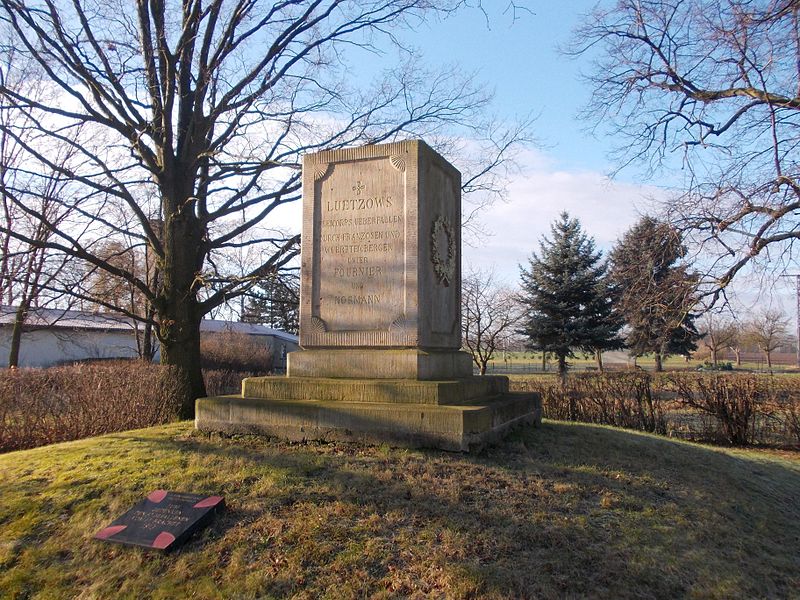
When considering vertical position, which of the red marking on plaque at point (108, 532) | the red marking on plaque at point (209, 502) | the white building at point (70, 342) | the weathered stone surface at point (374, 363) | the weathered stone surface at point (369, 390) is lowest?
the red marking on plaque at point (108, 532)

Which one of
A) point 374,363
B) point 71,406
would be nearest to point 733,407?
point 374,363

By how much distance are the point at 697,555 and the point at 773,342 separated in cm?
7794

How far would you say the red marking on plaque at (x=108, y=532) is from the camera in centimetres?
425

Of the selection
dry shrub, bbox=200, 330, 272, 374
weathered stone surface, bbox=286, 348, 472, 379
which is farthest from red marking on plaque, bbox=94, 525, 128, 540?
dry shrub, bbox=200, 330, 272, 374

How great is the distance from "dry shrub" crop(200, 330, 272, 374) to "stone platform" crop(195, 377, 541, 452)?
2029cm

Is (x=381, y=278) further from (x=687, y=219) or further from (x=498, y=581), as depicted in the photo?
(x=687, y=219)

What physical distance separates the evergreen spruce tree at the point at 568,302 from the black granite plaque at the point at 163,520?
27894 millimetres

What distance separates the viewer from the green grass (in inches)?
143

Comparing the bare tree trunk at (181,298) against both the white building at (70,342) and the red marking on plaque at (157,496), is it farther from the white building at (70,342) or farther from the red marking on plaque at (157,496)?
the white building at (70,342)

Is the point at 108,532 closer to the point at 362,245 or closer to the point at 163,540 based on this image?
the point at 163,540

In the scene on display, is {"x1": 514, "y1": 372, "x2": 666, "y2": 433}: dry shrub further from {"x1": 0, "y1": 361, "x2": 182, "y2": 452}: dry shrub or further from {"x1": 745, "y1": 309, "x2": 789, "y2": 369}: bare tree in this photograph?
{"x1": 745, "y1": 309, "x2": 789, "y2": 369}: bare tree

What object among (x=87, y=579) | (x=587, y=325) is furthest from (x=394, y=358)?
(x=587, y=325)

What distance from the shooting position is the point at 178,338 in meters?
12.7

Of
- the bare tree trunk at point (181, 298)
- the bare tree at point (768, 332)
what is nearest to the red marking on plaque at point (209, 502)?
the bare tree trunk at point (181, 298)
